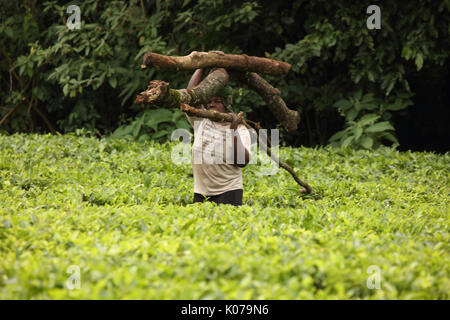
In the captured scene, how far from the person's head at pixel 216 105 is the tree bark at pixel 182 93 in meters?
0.15

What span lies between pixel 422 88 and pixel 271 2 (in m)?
3.38

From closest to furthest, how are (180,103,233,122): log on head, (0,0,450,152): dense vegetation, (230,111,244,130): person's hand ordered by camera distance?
(180,103,233,122): log on head, (230,111,244,130): person's hand, (0,0,450,152): dense vegetation

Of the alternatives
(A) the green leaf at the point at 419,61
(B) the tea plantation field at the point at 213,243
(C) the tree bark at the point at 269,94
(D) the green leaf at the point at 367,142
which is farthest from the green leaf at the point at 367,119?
(C) the tree bark at the point at 269,94

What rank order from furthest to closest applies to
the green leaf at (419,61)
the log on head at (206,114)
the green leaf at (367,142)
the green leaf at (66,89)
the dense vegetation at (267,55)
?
1. the green leaf at (66,89)
2. the dense vegetation at (267,55)
3. the green leaf at (367,142)
4. the green leaf at (419,61)
5. the log on head at (206,114)

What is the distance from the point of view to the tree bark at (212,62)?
12.3ft

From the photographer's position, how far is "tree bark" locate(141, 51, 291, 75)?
3.76 metres

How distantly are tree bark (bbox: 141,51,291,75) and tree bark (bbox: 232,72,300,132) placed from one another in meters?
0.10

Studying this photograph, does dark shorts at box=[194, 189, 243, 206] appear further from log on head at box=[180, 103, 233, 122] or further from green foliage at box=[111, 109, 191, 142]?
green foliage at box=[111, 109, 191, 142]

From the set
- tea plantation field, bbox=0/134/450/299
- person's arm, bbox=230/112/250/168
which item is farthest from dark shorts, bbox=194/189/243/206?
tea plantation field, bbox=0/134/450/299

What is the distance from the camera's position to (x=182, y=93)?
3.89 m

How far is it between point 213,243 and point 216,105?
1684mm

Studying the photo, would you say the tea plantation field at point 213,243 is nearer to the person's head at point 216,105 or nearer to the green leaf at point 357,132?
the person's head at point 216,105
